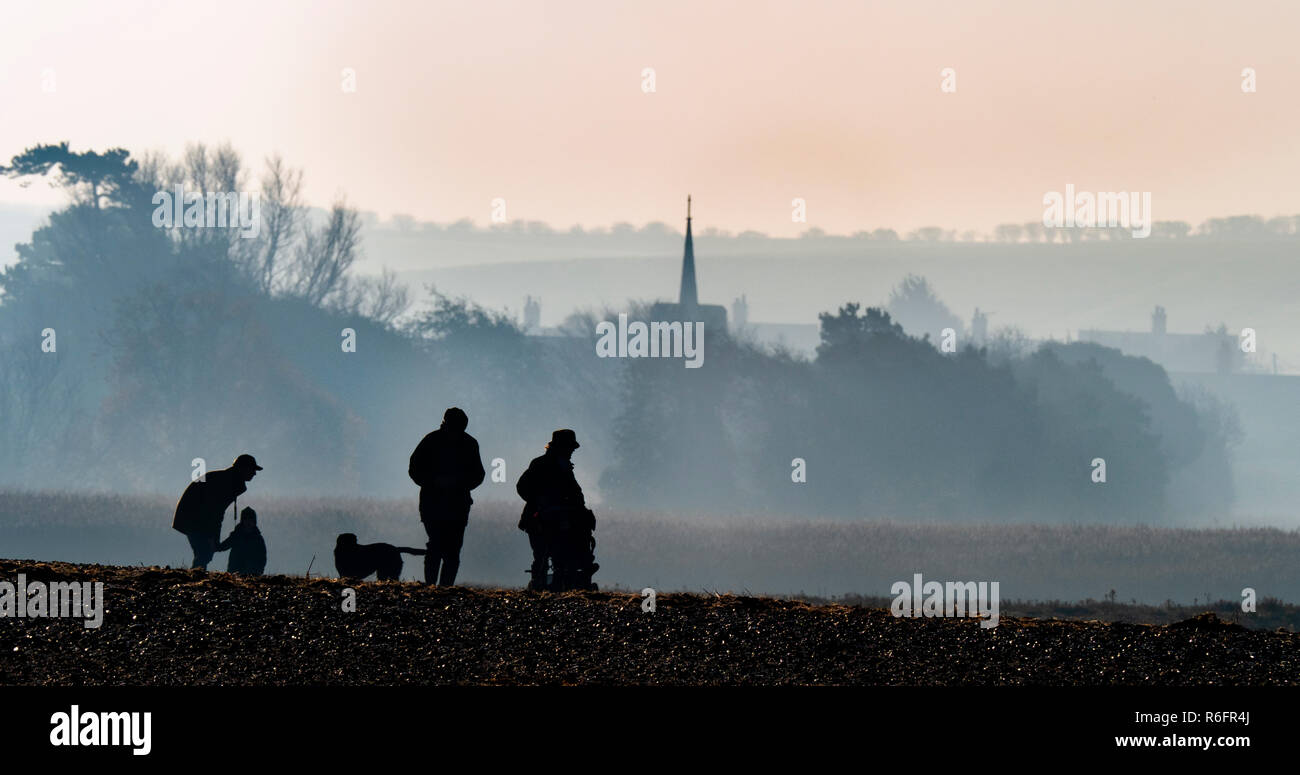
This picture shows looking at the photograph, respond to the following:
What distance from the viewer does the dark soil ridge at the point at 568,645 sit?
9953 mm

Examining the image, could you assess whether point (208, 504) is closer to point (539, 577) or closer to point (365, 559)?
point (365, 559)

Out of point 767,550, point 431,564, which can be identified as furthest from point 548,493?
point 767,550

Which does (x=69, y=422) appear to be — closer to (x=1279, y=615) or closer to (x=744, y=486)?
(x=744, y=486)

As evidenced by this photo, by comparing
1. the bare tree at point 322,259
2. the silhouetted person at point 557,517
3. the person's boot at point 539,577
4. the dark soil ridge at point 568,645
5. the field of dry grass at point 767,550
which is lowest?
the field of dry grass at point 767,550

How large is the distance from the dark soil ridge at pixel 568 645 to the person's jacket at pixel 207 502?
3.87 meters

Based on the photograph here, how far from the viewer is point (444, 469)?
1521cm

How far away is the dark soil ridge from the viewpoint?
9.95 m

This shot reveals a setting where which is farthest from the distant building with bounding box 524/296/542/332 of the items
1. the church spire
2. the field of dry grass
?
the field of dry grass

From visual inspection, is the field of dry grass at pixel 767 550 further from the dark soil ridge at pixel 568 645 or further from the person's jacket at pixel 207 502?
the dark soil ridge at pixel 568 645

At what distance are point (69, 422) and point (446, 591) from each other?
228 feet

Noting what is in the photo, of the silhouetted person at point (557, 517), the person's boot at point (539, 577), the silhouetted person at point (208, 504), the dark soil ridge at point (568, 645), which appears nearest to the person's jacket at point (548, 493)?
the silhouetted person at point (557, 517)
